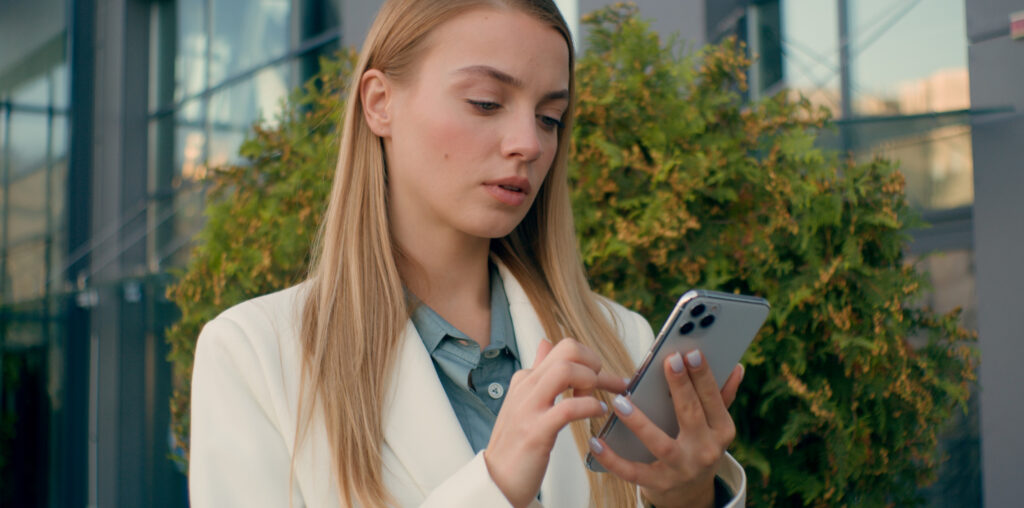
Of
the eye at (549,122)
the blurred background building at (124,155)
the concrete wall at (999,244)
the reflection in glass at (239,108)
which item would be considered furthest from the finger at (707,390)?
the reflection in glass at (239,108)

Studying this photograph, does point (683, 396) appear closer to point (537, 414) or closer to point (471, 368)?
point (537, 414)

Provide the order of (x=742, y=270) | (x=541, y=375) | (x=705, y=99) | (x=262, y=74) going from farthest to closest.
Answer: (x=262, y=74)
(x=705, y=99)
(x=742, y=270)
(x=541, y=375)

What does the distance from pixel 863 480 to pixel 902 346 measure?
44cm

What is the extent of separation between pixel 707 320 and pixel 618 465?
278mm

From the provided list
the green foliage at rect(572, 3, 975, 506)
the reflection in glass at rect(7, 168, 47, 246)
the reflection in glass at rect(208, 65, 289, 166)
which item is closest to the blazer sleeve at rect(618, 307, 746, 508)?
the green foliage at rect(572, 3, 975, 506)

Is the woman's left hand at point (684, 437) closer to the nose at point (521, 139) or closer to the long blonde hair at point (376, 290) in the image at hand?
the long blonde hair at point (376, 290)

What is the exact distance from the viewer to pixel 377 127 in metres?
1.93

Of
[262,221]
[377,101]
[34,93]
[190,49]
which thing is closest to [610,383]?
[377,101]

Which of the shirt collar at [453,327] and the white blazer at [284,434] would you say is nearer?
the white blazer at [284,434]

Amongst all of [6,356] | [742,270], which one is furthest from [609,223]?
[6,356]

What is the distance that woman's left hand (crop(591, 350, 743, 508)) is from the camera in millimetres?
1442

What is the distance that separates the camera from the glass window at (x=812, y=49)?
13.4ft

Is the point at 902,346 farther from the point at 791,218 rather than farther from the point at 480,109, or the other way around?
the point at 480,109

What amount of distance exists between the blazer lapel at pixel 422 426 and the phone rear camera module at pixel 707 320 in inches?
20.2
